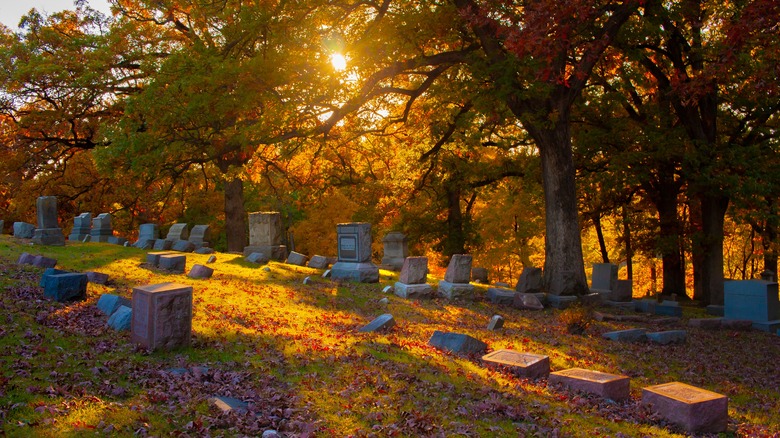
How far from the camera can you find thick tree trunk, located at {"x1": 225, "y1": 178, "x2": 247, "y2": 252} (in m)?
23.7

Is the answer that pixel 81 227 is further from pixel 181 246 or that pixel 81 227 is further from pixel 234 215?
pixel 181 246

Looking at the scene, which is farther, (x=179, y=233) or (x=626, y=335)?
(x=179, y=233)

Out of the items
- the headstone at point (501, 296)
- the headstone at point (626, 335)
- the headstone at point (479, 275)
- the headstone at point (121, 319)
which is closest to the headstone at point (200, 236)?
the headstone at point (479, 275)

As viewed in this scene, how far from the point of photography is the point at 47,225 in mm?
18859

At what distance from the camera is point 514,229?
33719 millimetres

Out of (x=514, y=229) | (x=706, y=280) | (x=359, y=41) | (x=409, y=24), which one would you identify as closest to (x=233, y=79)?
(x=359, y=41)

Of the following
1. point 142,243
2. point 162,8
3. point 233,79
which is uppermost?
point 162,8

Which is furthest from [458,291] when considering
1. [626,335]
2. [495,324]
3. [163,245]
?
[163,245]

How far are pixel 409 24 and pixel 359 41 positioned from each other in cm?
133

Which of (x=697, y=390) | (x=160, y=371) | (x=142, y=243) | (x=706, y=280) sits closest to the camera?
(x=160, y=371)

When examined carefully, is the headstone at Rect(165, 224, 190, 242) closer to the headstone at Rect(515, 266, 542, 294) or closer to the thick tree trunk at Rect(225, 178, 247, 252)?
the thick tree trunk at Rect(225, 178, 247, 252)

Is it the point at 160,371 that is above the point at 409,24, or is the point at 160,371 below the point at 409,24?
below

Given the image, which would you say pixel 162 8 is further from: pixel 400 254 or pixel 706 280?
pixel 706 280

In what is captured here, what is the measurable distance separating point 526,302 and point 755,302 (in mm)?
5841
